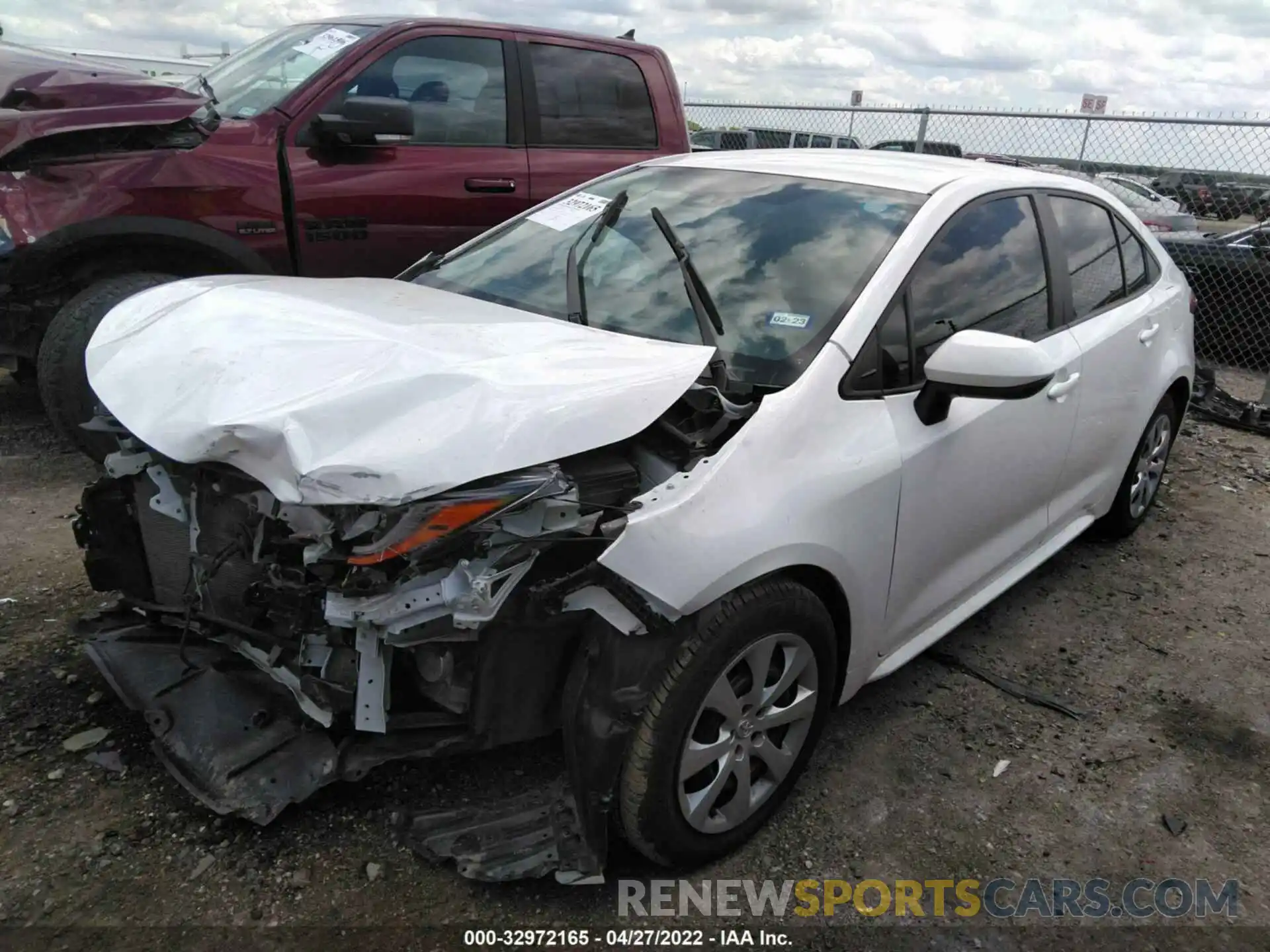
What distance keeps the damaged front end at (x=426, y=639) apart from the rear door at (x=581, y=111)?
3.38 meters

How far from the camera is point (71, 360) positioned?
12.9 feet

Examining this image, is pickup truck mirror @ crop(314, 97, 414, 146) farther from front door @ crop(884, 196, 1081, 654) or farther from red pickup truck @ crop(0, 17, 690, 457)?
front door @ crop(884, 196, 1081, 654)

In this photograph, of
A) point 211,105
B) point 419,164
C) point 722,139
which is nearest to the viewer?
point 211,105

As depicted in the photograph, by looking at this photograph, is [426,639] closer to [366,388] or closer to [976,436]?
[366,388]

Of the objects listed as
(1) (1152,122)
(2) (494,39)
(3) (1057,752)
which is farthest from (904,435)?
(1) (1152,122)


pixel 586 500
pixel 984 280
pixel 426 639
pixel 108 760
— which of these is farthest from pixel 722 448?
pixel 108 760

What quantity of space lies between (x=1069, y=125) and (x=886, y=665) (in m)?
7.60

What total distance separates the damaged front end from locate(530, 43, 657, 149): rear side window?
3554 millimetres

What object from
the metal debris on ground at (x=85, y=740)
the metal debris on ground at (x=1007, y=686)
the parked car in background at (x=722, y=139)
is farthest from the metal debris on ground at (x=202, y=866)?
the parked car in background at (x=722, y=139)

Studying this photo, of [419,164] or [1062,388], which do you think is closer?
[1062,388]

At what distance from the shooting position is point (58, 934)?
2.07 m

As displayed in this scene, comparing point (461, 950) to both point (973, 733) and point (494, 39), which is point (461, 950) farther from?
point (494, 39)

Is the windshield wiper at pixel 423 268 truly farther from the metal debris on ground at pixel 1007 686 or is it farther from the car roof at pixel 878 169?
the metal debris on ground at pixel 1007 686

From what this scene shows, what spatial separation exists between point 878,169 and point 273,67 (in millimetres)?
3353
